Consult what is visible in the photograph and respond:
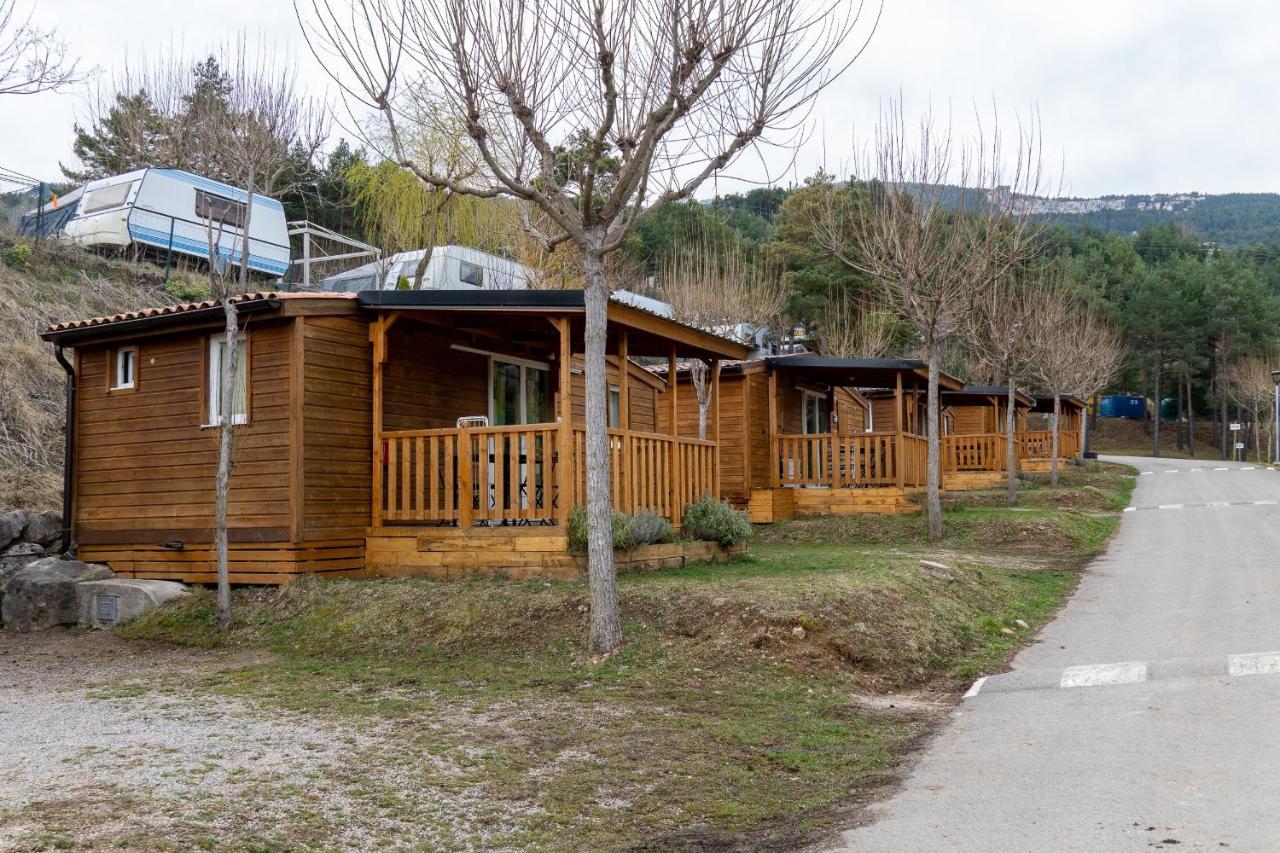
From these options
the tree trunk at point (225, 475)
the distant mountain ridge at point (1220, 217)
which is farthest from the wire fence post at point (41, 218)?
the distant mountain ridge at point (1220, 217)

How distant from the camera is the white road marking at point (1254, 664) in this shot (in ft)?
24.7

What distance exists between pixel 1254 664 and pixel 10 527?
13542mm

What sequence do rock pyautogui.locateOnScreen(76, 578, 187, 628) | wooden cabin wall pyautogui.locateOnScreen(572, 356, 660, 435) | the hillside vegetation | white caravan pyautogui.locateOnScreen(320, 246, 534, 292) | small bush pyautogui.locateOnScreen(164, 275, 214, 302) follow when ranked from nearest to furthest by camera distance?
rock pyautogui.locateOnScreen(76, 578, 187, 628) → the hillside vegetation → wooden cabin wall pyautogui.locateOnScreen(572, 356, 660, 435) → small bush pyautogui.locateOnScreen(164, 275, 214, 302) → white caravan pyautogui.locateOnScreen(320, 246, 534, 292)

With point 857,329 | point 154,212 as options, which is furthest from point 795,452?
point 857,329

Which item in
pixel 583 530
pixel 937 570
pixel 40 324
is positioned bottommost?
pixel 937 570

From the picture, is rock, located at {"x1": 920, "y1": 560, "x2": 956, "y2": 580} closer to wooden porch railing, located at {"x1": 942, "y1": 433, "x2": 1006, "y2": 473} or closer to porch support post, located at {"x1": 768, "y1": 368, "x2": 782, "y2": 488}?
porch support post, located at {"x1": 768, "y1": 368, "x2": 782, "y2": 488}

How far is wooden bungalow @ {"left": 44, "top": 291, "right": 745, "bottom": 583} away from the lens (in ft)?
37.1

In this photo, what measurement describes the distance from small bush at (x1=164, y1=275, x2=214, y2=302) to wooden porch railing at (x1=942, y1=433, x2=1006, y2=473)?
774 inches

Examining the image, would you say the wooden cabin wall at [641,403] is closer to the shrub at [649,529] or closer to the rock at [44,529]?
the shrub at [649,529]

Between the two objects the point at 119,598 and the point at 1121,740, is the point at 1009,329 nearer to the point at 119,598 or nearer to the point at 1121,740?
the point at 119,598

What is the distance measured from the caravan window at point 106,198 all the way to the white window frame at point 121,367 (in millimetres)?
13010

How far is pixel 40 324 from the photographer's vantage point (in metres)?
20.5

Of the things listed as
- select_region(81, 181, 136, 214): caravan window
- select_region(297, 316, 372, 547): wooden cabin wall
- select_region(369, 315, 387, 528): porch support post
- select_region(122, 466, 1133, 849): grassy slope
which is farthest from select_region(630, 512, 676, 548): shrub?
select_region(81, 181, 136, 214): caravan window

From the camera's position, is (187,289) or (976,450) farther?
(976,450)
